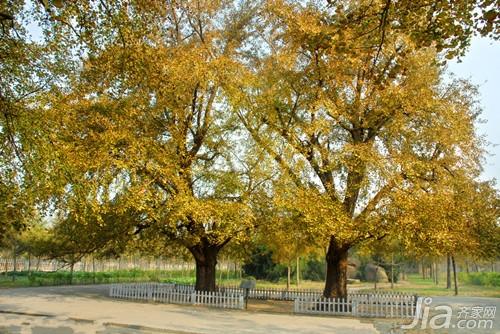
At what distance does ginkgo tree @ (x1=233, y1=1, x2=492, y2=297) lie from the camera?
1664 centimetres

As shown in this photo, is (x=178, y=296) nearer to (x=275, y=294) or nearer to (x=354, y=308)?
Result: (x=275, y=294)

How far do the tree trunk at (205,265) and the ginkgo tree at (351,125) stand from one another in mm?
6097

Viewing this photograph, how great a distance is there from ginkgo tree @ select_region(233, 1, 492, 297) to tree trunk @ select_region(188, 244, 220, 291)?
6.10 metres

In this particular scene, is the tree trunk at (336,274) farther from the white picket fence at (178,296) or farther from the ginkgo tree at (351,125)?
the white picket fence at (178,296)

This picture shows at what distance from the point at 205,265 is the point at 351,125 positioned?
10.1m

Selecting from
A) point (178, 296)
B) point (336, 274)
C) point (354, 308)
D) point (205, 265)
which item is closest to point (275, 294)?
point (205, 265)

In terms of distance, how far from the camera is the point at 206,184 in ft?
67.3

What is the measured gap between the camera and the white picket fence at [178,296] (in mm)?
19500

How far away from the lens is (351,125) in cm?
2016

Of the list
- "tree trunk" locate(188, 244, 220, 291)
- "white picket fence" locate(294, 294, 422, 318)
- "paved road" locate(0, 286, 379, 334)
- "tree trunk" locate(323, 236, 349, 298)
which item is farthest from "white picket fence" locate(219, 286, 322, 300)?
"paved road" locate(0, 286, 379, 334)

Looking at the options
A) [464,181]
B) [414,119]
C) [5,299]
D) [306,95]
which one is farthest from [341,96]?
[5,299]

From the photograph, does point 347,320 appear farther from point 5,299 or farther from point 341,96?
point 5,299

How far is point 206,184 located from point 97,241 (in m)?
6.16

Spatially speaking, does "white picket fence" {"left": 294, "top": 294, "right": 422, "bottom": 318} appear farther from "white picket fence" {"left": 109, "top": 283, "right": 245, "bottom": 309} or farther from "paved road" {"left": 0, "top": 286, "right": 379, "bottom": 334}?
"white picket fence" {"left": 109, "top": 283, "right": 245, "bottom": 309}
